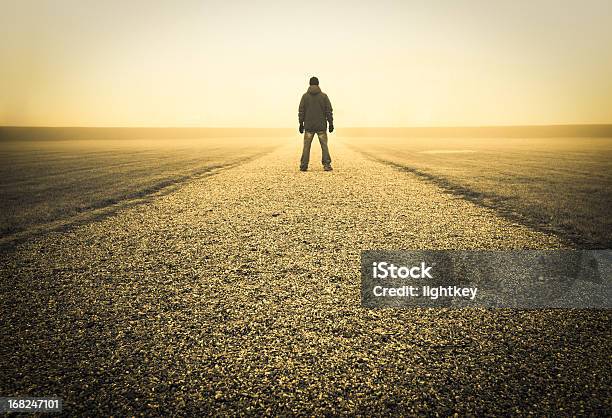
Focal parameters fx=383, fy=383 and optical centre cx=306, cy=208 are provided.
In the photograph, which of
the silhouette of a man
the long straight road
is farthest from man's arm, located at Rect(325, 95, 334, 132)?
the long straight road

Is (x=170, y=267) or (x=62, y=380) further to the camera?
(x=170, y=267)

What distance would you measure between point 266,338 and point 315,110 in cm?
1069

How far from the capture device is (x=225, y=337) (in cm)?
253

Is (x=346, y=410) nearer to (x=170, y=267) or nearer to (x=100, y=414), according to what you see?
(x=100, y=414)

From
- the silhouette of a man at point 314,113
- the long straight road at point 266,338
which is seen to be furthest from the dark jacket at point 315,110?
the long straight road at point 266,338

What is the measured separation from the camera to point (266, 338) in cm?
252

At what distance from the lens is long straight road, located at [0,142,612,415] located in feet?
6.34

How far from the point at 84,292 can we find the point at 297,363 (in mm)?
2162

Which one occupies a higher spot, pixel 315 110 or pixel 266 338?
pixel 315 110

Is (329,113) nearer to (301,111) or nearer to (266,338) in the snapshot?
(301,111)

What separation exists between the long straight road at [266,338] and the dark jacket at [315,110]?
26.5 feet

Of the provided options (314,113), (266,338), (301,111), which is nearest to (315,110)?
(314,113)

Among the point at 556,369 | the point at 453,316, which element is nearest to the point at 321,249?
the point at 453,316

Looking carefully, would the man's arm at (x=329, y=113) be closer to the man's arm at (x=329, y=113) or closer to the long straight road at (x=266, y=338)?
the man's arm at (x=329, y=113)
